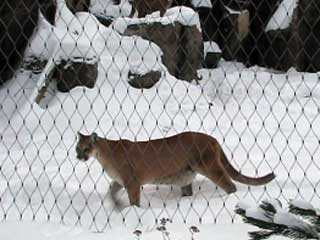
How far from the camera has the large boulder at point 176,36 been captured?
353 inches

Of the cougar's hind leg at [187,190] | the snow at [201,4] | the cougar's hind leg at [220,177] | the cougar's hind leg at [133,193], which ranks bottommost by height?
the snow at [201,4]

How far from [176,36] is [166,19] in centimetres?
25

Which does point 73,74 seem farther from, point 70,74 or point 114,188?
point 114,188

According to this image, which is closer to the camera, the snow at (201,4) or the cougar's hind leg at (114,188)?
the cougar's hind leg at (114,188)

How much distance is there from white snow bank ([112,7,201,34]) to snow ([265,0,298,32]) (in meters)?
1.77

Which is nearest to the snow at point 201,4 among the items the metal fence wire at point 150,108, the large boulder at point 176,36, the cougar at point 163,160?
the metal fence wire at point 150,108

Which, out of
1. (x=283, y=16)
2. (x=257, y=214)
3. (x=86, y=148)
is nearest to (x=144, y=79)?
(x=86, y=148)

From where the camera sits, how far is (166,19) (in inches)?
363

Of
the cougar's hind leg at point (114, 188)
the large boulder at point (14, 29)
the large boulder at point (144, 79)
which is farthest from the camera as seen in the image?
the large boulder at point (144, 79)

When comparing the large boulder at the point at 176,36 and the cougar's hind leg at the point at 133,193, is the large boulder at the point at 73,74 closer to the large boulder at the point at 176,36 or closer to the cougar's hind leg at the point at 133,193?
the large boulder at the point at 176,36

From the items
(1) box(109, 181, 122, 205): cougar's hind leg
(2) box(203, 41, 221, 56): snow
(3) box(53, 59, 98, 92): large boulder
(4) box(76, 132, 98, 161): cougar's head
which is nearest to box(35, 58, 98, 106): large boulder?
(3) box(53, 59, 98, 92): large boulder

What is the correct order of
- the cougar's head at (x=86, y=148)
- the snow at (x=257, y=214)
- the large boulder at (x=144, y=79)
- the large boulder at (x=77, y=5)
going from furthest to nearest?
1. the large boulder at (x=77, y=5)
2. the large boulder at (x=144, y=79)
3. the cougar's head at (x=86, y=148)
4. the snow at (x=257, y=214)

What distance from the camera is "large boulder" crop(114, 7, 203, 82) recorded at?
897cm

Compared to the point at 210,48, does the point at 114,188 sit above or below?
above
